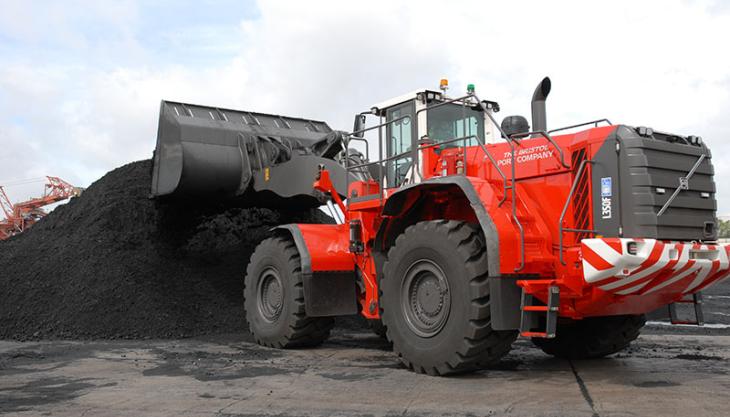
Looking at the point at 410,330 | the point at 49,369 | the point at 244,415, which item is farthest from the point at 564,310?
the point at 49,369

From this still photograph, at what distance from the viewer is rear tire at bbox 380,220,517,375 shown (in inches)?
237

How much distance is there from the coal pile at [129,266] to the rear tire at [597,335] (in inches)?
193

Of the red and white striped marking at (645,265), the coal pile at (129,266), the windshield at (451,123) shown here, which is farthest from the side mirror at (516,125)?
the coal pile at (129,266)

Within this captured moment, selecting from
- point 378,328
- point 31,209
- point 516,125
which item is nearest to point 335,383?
point 516,125

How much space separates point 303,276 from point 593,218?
12.1ft

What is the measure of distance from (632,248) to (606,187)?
63 centimetres

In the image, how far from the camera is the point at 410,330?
6680mm

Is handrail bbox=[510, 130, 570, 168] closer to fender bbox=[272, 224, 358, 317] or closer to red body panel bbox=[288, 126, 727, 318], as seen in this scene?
red body panel bbox=[288, 126, 727, 318]

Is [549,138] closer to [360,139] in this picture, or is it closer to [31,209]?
[360,139]

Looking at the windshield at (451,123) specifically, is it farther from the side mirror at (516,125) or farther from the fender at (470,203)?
the fender at (470,203)

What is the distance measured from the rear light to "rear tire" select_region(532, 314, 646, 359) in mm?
2041

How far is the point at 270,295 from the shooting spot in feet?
30.0

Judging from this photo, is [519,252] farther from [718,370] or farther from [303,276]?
[303,276]

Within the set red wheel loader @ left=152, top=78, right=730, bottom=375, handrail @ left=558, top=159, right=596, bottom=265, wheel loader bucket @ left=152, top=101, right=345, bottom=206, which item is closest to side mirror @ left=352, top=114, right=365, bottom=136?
red wheel loader @ left=152, top=78, right=730, bottom=375
